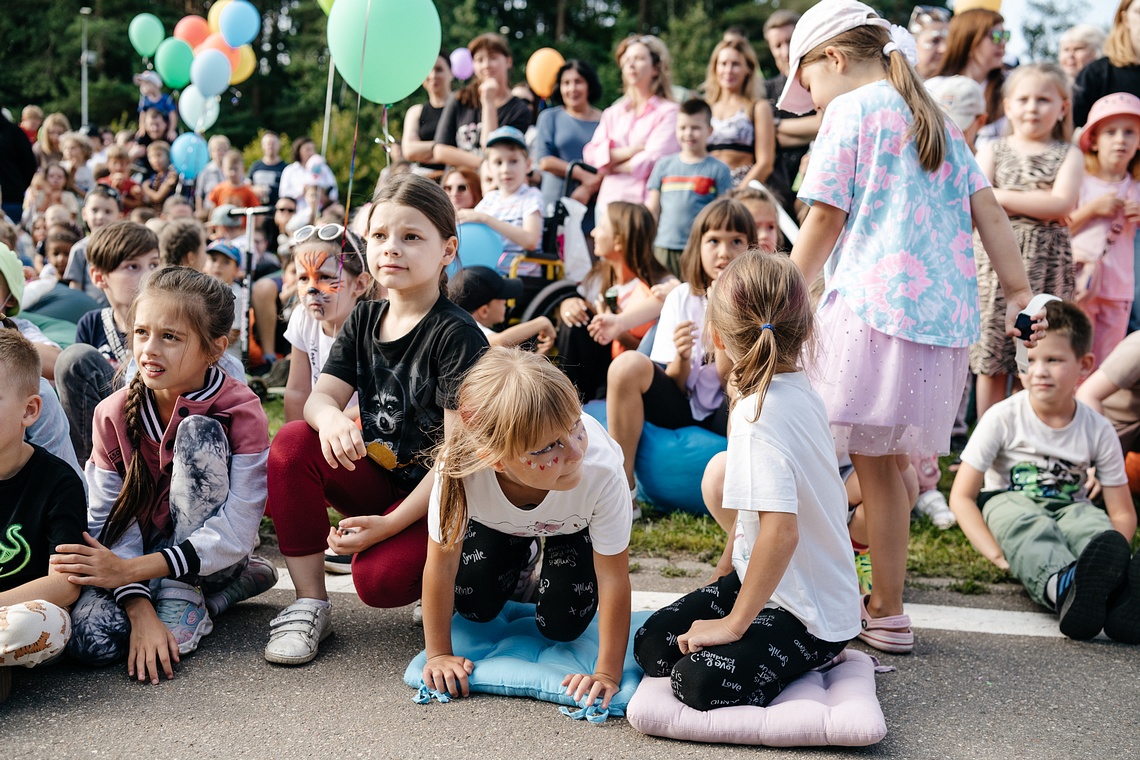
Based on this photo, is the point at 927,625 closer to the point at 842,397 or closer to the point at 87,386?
the point at 842,397

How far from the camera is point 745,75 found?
6.31 m

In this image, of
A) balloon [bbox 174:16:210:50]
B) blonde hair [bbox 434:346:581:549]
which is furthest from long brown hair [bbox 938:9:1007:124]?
balloon [bbox 174:16:210:50]

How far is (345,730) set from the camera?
230 cm

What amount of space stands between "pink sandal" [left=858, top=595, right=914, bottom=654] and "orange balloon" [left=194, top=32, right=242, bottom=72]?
12.2 m

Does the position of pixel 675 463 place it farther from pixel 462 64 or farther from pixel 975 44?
pixel 462 64

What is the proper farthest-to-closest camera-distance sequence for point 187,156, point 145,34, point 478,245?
point 145,34 < point 187,156 < point 478,245

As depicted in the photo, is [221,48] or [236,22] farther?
[221,48]

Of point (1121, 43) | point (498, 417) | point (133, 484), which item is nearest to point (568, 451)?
point (498, 417)

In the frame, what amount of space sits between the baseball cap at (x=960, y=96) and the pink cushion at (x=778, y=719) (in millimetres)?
3589

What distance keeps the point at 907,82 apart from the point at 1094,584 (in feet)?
5.01

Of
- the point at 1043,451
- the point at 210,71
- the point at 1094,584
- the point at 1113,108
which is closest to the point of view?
the point at 1094,584

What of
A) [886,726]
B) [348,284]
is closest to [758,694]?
[886,726]

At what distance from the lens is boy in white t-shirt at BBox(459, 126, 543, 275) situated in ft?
18.1

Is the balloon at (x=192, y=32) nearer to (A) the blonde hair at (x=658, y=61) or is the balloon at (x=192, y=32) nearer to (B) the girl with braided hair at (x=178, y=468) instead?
(A) the blonde hair at (x=658, y=61)
